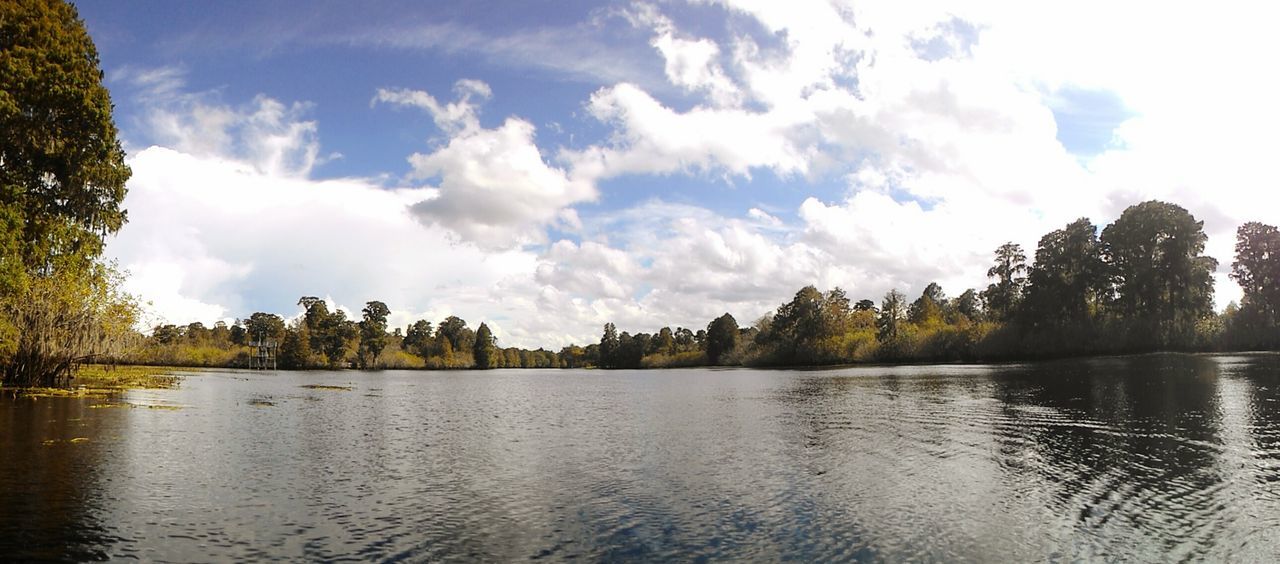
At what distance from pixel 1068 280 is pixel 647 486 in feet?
412

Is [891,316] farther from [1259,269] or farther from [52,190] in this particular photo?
[52,190]

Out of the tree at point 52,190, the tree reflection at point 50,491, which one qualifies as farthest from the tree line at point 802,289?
the tree reflection at point 50,491

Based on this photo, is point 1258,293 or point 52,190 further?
point 1258,293

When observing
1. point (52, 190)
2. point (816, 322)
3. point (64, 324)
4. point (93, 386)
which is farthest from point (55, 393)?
point (816, 322)

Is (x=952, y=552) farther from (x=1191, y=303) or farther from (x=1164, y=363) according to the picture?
(x=1191, y=303)

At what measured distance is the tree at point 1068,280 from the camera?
122 meters

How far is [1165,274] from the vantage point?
114m

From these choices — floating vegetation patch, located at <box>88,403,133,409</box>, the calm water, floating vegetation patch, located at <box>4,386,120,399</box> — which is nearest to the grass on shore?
floating vegetation patch, located at <box>4,386,120,399</box>

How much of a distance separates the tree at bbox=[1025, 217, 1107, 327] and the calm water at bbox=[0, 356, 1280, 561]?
87.1 m

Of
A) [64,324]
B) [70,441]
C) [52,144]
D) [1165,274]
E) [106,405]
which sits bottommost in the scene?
[70,441]

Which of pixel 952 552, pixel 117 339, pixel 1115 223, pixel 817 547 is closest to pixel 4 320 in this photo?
pixel 117 339

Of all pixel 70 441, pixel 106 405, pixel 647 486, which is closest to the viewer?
pixel 647 486

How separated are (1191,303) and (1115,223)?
17531 mm

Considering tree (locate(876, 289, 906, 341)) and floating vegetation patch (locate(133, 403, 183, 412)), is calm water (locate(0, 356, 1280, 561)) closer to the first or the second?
floating vegetation patch (locate(133, 403, 183, 412))
